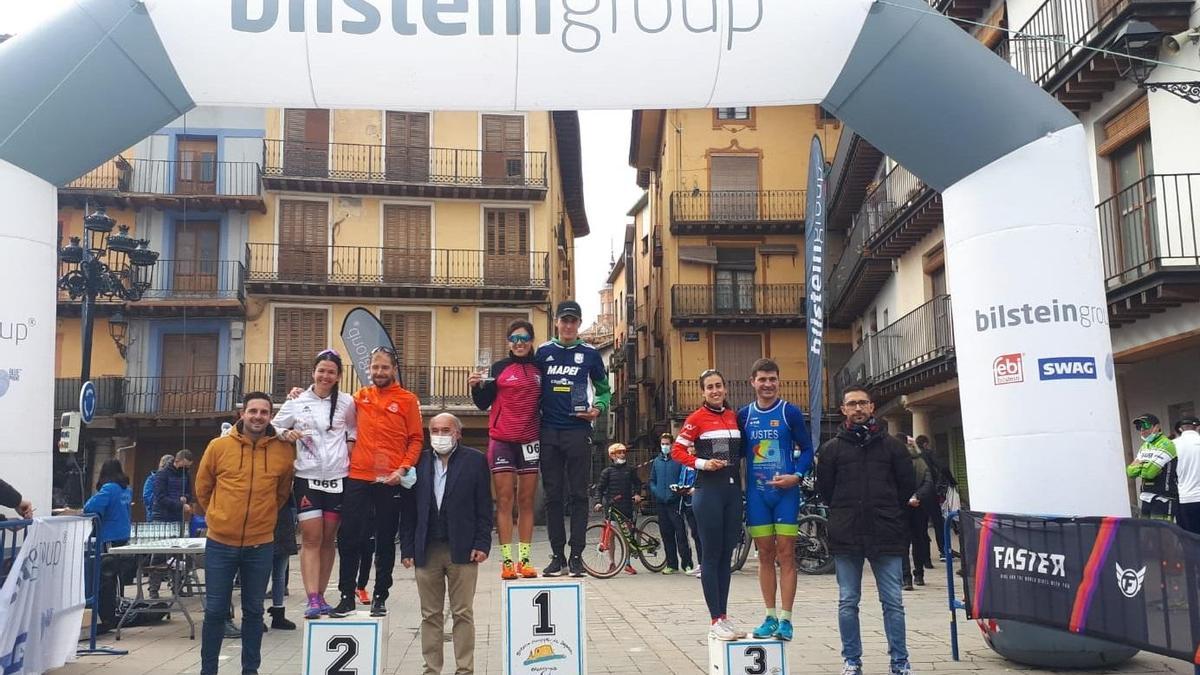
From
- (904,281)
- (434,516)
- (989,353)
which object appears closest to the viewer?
(434,516)

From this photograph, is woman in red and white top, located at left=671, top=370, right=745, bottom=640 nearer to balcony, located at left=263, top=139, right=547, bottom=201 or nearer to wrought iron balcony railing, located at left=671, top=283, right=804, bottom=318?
balcony, located at left=263, top=139, right=547, bottom=201

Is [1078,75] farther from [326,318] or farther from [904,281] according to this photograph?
[326,318]

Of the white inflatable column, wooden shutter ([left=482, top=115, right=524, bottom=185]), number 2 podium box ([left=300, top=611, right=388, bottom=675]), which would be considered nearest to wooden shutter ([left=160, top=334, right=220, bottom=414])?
wooden shutter ([left=482, top=115, right=524, bottom=185])

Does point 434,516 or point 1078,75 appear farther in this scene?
point 1078,75

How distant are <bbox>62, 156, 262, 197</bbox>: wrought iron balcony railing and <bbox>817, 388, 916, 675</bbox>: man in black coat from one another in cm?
2803

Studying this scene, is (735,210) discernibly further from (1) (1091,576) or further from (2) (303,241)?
(1) (1091,576)

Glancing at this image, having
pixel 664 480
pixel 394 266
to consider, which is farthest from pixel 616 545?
pixel 394 266

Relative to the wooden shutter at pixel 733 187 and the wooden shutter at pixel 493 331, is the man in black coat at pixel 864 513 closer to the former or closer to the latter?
the wooden shutter at pixel 493 331

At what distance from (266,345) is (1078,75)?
24973mm

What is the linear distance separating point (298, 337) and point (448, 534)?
2649 cm

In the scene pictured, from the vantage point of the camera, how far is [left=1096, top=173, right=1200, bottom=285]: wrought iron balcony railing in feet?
42.0

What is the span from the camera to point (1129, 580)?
22.3 ft

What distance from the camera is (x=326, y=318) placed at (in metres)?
32.6

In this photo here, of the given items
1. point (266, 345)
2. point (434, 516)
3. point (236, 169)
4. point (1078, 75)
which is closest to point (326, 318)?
point (266, 345)
